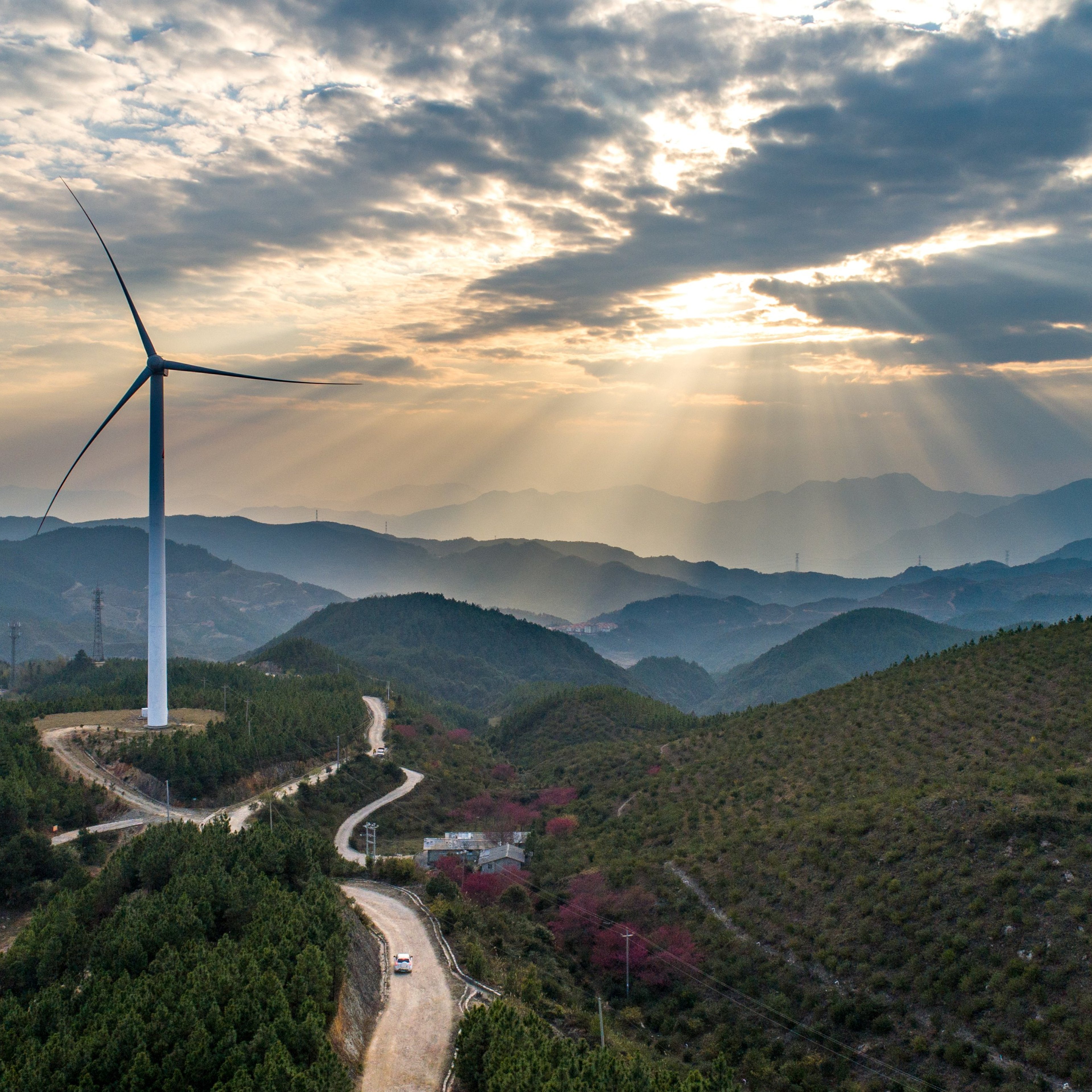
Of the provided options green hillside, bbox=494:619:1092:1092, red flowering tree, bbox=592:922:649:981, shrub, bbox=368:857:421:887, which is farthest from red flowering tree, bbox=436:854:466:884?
red flowering tree, bbox=592:922:649:981

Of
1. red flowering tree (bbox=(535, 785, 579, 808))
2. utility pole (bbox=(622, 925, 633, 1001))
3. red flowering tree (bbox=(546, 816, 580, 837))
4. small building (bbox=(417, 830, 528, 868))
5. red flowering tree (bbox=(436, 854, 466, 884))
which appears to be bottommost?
red flowering tree (bbox=(535, 785, 579, 808))

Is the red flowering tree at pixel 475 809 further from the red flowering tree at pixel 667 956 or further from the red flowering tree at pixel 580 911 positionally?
the red flowering tree at pixel 667 956

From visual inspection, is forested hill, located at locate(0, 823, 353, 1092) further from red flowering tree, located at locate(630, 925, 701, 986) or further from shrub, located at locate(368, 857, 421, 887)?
red flowering tree, located at locate(630, 925, 701, 986)

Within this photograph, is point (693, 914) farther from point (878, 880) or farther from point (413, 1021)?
point (413, 1021)

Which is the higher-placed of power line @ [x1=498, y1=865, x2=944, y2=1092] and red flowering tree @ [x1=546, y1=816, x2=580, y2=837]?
power line @ [x1=498, y1=865, x2=944, y2=1092]

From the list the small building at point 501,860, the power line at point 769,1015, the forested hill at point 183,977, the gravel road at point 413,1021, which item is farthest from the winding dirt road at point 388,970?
the power line at point 769,1015

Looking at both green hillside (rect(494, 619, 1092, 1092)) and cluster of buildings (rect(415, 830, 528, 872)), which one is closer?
green hillside (rect(494, 619, 1092, 1092))
